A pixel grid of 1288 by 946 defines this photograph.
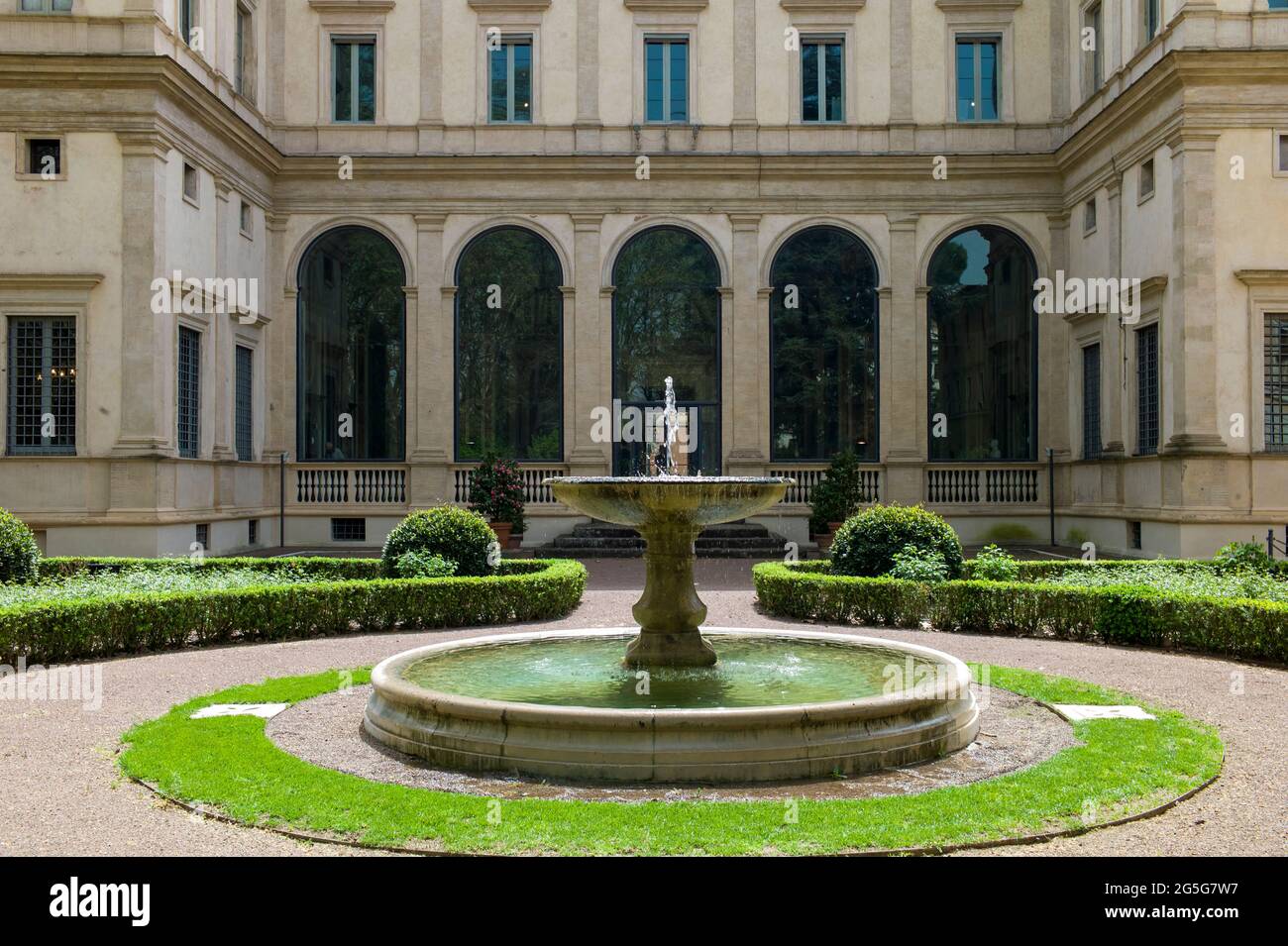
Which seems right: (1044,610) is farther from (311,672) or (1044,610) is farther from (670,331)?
(670,331)

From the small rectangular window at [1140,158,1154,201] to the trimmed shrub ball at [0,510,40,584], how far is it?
835 inches

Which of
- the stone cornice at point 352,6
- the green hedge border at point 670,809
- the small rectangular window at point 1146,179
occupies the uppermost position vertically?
the stone cornice at point 352,6

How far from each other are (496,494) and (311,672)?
45.0ft

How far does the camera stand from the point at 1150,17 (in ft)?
74.2

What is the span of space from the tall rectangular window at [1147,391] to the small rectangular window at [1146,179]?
275 cm

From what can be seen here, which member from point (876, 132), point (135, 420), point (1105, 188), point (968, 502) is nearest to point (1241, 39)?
point (1105, 188)

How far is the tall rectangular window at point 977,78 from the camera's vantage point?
27.9m

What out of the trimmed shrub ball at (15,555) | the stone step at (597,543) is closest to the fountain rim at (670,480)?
the trimmed shrub ball at (15,555)

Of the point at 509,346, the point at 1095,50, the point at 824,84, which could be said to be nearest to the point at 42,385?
the point at 509,346

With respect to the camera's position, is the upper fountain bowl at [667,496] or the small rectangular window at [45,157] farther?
the small rectangular window at [45,157]

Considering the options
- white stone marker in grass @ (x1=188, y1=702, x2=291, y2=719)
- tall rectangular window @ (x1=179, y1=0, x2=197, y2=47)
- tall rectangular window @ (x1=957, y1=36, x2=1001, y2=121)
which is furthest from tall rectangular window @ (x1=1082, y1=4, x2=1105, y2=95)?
white stone marker in grass @ (x1=188, y1=702, x2=291, y2=719)

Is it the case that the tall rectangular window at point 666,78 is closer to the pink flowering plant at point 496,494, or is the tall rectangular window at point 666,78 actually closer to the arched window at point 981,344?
the arched window at point 981,344

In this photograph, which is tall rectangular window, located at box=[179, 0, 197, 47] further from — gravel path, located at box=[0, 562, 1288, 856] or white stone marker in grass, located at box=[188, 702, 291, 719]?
white stone marker in grass, located at box=[188, 702, 291, 719]

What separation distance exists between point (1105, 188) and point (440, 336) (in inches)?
635
